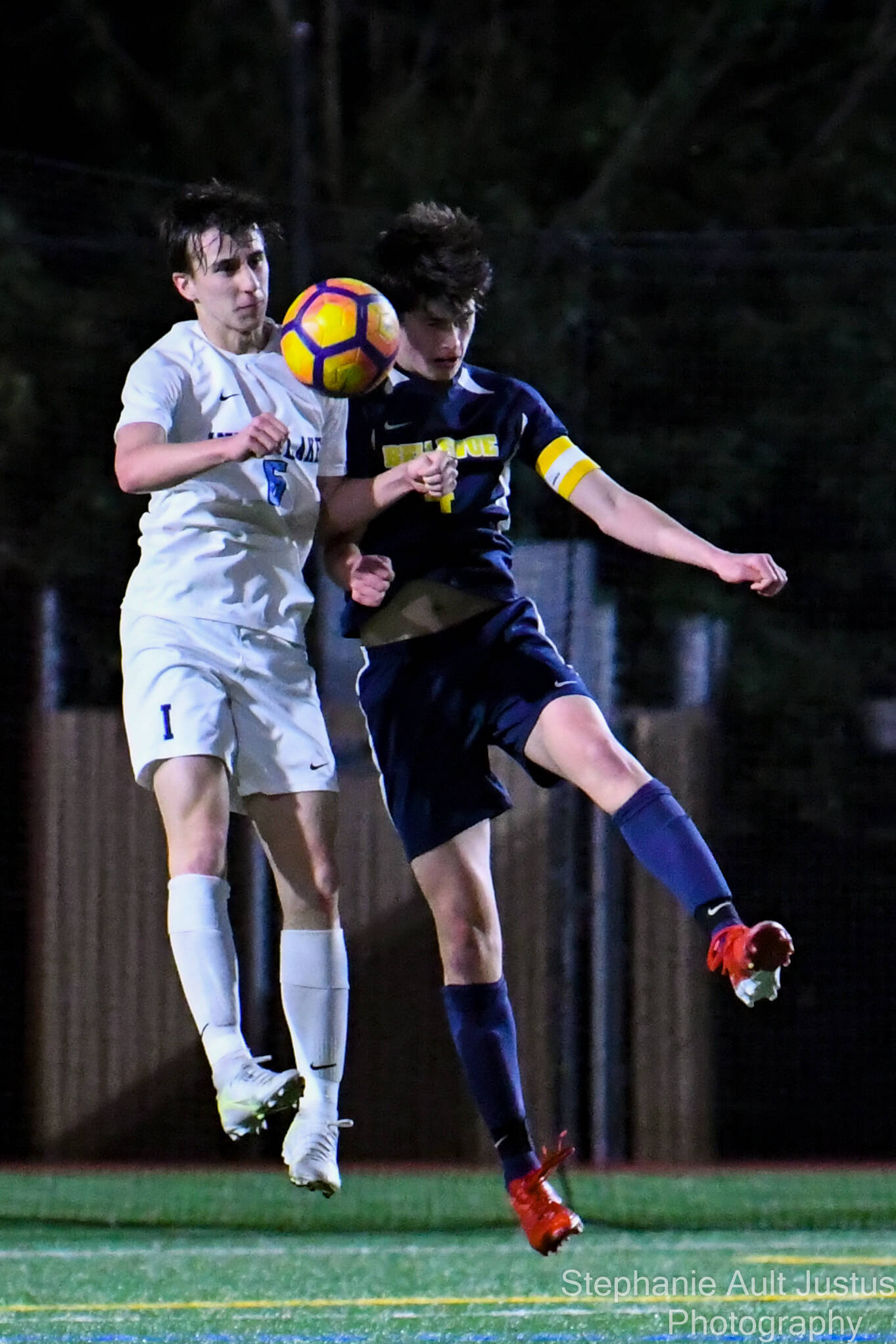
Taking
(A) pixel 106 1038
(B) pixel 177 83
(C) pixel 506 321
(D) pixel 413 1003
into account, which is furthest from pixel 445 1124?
(B) pixel 177 83

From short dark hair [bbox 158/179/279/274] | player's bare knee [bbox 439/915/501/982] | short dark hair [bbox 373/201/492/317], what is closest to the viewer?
short dark hair [bbox 158/179/279/274]

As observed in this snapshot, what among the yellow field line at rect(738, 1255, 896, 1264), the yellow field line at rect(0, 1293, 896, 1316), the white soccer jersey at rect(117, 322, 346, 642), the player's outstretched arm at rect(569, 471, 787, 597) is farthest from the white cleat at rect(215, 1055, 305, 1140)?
the yellow field line at rect(738, 1255, 896, 1264)

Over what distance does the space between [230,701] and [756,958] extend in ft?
4.19

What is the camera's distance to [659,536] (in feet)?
16.2

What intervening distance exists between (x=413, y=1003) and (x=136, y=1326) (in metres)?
3.70

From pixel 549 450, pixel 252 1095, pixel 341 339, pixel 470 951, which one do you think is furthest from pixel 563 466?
pixel 252 1095

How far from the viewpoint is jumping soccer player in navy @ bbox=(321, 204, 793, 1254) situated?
5125 mm

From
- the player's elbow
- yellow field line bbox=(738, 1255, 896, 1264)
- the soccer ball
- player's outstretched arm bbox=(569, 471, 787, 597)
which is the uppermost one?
the soccer ball

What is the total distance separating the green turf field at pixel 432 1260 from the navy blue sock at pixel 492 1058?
20.8 inches

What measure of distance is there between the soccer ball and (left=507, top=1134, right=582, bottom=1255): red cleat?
5.43ft

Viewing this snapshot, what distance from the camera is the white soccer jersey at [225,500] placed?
5.02 metres

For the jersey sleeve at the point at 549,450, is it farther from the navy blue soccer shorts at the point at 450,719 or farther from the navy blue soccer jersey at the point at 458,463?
the navy blue soccer shorts at the point at 450,719

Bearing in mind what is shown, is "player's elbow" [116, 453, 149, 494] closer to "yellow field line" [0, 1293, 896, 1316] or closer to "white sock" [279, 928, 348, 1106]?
"white sock" [279, 928, 348, 1106]

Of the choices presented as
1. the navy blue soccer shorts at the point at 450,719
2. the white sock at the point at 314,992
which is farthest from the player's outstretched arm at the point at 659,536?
the white sock at the point at 314,992
